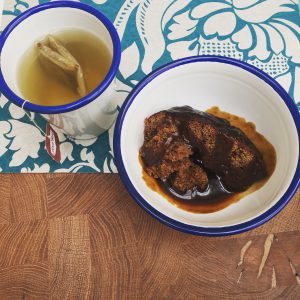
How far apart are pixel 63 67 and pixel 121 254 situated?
15.2 inches

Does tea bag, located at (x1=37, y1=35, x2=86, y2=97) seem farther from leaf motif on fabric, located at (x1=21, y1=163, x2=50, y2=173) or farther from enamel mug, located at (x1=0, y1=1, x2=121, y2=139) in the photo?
leaf motif on fabric, located at (x1=21, y1=163, x2=50, y2=173)

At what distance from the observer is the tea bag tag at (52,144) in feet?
2.66

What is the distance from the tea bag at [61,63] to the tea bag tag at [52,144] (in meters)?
0.10

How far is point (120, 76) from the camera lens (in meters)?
0.91

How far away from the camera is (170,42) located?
94 centimetres

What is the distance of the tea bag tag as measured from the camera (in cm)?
81

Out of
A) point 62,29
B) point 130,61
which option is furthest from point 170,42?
point 62,29

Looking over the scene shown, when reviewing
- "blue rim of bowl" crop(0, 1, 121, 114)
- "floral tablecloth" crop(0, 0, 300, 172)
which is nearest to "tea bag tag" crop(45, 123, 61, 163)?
"floral tablecloth" crop(0, 0, 300, 172)

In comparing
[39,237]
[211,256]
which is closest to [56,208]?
[39,237]

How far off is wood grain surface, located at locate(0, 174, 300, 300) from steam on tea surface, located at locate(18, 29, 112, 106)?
0.65 feet

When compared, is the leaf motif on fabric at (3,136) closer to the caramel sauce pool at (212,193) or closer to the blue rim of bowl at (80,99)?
the blue rim of bowl at (80,99)

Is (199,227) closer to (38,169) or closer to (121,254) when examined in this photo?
(121,254)

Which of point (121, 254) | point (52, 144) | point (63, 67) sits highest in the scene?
point (63, 67)

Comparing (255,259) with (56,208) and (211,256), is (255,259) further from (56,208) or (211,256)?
(56,208)
